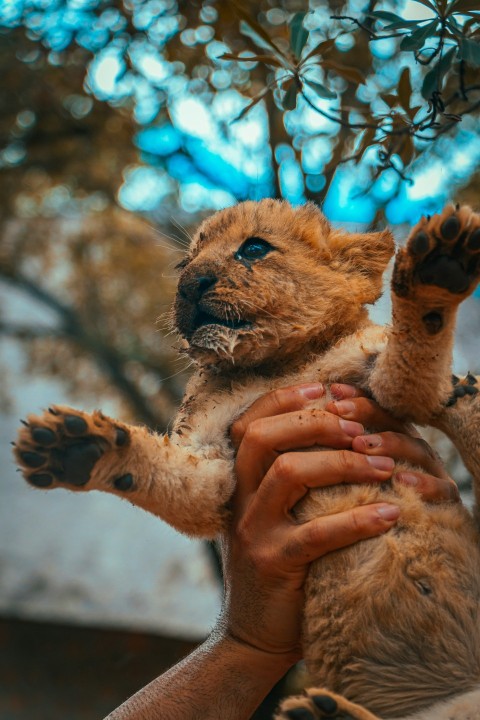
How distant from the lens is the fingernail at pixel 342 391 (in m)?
2.44

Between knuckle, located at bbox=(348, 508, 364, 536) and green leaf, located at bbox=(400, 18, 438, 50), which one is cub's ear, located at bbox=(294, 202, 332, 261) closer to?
green leaf, located at bbox=(400, 18, 438, 50)

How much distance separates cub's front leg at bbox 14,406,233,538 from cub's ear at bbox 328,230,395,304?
0.84m

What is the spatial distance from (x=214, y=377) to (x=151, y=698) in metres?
1.13

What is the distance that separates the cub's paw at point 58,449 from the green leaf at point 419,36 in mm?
1395

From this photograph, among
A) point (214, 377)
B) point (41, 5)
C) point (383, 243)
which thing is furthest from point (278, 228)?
point (41, 5)

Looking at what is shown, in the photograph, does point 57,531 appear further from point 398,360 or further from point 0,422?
point 398,360

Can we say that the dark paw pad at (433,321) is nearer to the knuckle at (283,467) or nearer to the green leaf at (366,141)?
the knuckle at (283,467)

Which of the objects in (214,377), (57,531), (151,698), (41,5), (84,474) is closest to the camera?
(84,474)

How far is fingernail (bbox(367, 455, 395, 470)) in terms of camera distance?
224cm

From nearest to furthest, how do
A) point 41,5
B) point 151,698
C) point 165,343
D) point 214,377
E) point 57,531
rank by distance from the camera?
point 151,698 → point 214,377 → point 41,5 → point 165,343 → point 57,531

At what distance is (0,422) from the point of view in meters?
10.7

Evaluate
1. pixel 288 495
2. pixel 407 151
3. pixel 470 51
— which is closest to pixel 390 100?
pixel 407 151

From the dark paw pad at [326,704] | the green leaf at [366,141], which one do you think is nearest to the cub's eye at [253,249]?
the green leaf at [366,141]

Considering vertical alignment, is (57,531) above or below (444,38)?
below
